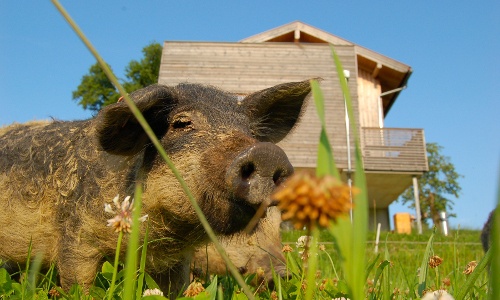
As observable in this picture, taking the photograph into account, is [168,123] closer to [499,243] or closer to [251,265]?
[251,265]

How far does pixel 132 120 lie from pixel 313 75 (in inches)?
856

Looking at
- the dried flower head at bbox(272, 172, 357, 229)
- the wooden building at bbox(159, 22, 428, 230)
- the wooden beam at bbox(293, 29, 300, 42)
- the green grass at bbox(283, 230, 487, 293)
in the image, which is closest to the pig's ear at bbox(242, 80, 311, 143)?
the green grass at bbox(283, 230, 487, 293)

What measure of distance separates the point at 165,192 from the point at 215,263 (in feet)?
7.01

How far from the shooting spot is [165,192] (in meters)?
3.11

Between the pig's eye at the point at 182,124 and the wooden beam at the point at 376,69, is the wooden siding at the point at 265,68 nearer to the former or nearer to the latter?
the wooden beam at the point at 376,69

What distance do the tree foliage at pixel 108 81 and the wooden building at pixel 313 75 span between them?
84.9ft

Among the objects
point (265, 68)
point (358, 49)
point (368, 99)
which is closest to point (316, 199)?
point (265, 68)

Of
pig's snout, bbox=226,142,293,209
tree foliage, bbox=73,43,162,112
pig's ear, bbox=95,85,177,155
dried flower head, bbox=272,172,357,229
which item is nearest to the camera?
dried flower head, bbox=272,172,357,229

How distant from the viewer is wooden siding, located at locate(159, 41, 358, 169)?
23.9m

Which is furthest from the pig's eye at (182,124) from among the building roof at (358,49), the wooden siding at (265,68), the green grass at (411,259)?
the building roof at (358,49)

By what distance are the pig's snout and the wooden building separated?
20653 mm

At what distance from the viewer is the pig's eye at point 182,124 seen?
3230 millimetres

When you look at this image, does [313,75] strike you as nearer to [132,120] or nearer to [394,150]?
[394,150]

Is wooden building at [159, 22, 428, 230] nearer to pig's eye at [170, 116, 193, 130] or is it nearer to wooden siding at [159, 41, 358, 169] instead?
wooden siding at [159, 41, 358, 169]
